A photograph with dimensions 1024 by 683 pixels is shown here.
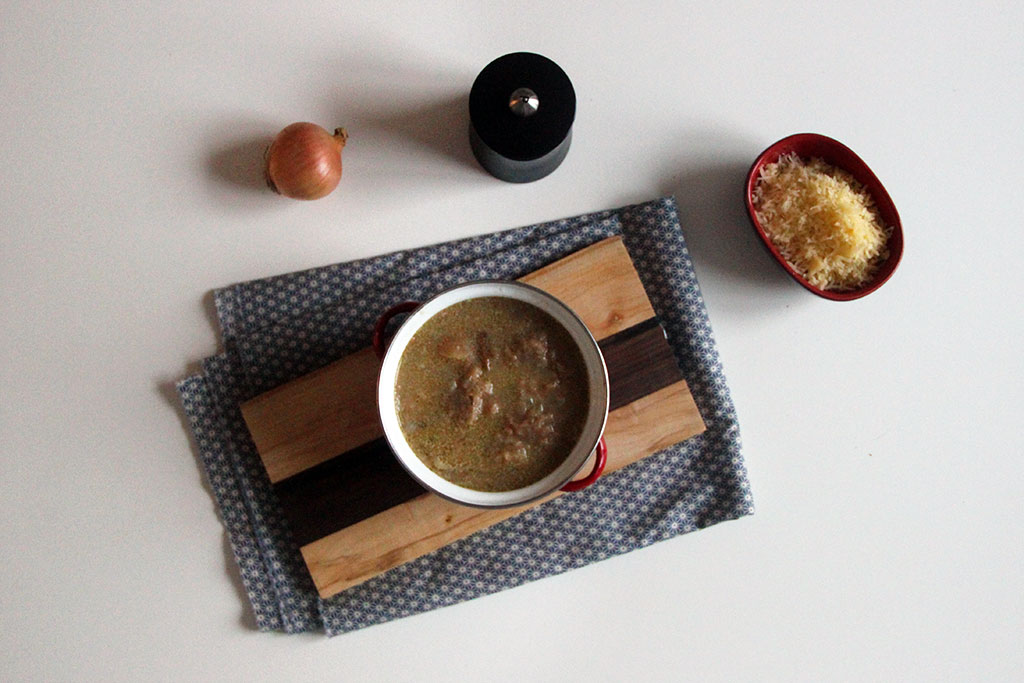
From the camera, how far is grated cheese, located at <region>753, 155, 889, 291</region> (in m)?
1.47

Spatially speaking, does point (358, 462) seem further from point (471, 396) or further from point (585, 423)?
point (585, 423)

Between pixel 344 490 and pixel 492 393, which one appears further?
pixel 344 490

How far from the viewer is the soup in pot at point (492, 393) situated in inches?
51.9

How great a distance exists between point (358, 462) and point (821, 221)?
39.0 inches

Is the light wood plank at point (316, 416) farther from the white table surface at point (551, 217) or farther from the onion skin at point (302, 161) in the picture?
the onion skin at point (302, 161)

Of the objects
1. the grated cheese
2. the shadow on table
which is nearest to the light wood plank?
the shadow on table

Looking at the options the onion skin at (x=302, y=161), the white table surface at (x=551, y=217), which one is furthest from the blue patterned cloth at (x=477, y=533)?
the onion skin at (x=302, y=161)

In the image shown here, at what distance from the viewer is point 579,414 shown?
1.34m

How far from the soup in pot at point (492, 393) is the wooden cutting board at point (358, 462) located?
0.16 metres

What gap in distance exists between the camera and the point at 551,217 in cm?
158

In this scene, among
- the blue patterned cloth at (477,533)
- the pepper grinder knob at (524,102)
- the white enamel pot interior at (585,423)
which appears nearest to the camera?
the white enamel pot interior at (585,423)

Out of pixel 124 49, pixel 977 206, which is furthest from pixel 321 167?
pixel 977 206

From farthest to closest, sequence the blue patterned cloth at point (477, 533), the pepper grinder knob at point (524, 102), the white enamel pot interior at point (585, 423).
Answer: the blue patterned cloth at point (477, 533)
the pepper grinder knob at point (524, 102)
the white enamel pot interior at point (585, 423)

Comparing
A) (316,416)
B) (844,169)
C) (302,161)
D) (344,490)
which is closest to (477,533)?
(344,490)
